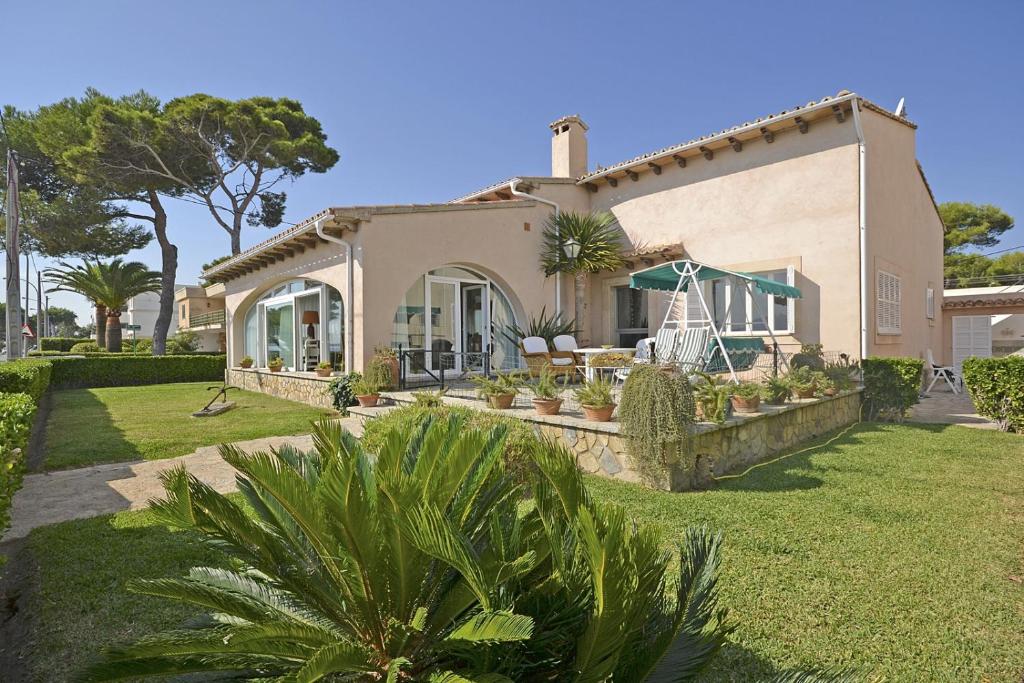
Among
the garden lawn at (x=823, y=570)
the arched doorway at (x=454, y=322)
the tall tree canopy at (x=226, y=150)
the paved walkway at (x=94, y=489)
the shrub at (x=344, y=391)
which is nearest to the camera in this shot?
the garden lawn at (x=823, y=570)

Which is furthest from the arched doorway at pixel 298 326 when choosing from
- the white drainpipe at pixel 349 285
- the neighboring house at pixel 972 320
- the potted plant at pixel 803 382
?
the neighboring house at pixel 972 320

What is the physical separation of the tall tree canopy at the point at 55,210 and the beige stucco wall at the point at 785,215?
2787 cm

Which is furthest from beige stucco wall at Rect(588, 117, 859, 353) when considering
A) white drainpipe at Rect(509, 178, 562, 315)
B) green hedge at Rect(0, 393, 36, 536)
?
green hedge at Rect(0, 393, 36, 536)

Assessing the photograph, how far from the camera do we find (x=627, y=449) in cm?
586

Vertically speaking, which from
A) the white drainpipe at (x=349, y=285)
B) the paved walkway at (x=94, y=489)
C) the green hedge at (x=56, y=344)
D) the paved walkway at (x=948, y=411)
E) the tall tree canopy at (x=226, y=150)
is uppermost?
the tall tree canopy at (x=226, y=150)

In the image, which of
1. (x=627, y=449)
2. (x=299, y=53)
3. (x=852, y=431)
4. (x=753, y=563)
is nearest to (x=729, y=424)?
(x=627, y=449)

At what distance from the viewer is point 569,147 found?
15.4 meters

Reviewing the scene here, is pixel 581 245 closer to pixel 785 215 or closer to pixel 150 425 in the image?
pixel 785 215

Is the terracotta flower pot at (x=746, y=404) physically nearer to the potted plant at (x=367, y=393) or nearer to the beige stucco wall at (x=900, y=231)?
the beige stucco wall at (x=900, y=231)

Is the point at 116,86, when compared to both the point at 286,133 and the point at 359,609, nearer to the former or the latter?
the point at 286,133

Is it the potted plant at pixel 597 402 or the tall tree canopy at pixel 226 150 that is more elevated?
the tall tree canopy at pixel 226 150

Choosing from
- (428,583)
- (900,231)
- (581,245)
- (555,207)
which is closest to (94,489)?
(428,583)

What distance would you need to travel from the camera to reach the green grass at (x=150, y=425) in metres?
8.04

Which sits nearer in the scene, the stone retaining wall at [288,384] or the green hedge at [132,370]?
the stone retaining wall at [288,384]
